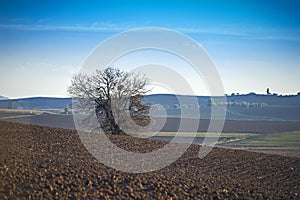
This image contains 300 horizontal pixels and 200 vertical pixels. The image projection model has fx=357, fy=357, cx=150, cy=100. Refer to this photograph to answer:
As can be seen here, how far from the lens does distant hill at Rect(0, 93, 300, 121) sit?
98.5m

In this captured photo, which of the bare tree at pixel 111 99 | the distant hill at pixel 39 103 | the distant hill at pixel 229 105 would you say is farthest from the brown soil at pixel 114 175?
the distant hill at pixel 39 103

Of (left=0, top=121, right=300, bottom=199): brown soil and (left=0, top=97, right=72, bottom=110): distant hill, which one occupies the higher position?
(left=0, top=97, right=72, bottom=110): distant hill

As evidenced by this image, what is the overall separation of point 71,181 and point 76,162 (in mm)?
2177

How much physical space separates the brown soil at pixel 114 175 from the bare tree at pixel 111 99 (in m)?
8.43

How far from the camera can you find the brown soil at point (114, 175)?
1013cm

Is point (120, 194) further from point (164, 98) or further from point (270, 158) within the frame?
point (164, 98)

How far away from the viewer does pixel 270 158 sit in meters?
18.0

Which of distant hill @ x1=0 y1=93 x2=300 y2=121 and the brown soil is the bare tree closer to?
the brown soil

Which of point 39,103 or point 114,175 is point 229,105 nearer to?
point 39,103

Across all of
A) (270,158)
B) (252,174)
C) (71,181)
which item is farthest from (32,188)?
(270,158)

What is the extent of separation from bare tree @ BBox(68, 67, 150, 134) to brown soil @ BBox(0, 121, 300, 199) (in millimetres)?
8428

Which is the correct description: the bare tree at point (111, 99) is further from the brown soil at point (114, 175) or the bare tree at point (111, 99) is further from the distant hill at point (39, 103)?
the distant hill at point (39, 103)

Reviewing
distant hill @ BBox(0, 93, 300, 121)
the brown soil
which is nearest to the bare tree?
the brown soil

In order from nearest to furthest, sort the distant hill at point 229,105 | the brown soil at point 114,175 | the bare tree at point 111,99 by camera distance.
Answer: the brown soil at point 114,175
the bare tree at point 111,99
the distant hill at point 229,105
